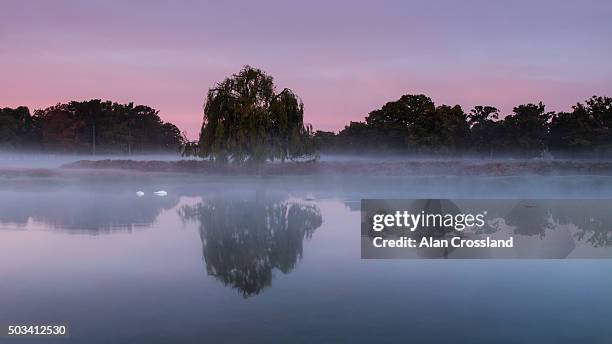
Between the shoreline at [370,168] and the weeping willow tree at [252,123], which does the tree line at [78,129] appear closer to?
the shoreline at [370,168]

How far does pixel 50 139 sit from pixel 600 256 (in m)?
93.1

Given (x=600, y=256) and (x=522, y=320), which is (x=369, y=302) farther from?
(x=600, y=256)

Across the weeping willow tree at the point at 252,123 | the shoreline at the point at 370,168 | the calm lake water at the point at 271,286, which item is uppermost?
the weeping willow tree at the point at 252,123

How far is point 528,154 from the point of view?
74.0 meters

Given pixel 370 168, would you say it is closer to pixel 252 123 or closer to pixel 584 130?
pixel 252 123

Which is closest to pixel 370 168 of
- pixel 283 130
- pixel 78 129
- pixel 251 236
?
pixel 283 130

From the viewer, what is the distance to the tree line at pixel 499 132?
70438 mm

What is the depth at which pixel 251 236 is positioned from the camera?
596 inches

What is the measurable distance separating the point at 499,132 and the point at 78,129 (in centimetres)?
6811

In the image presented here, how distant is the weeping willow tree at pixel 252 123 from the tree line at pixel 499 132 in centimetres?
3458

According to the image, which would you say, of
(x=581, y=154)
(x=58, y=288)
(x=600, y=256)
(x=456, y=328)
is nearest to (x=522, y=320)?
(x=456, y=328)

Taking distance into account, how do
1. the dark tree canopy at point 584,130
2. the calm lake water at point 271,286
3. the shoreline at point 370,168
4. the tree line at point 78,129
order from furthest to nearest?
the tree line at point 78,129
the dark tree canopy at point 584,130
the shoreline at point 370,168
the calm lake water at point 271,286

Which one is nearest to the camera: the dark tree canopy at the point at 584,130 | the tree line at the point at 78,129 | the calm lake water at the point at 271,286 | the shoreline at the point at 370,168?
the calm lake water at the point at 271,286

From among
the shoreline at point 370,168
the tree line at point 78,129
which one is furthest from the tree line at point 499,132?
the tree line at point 78,129
